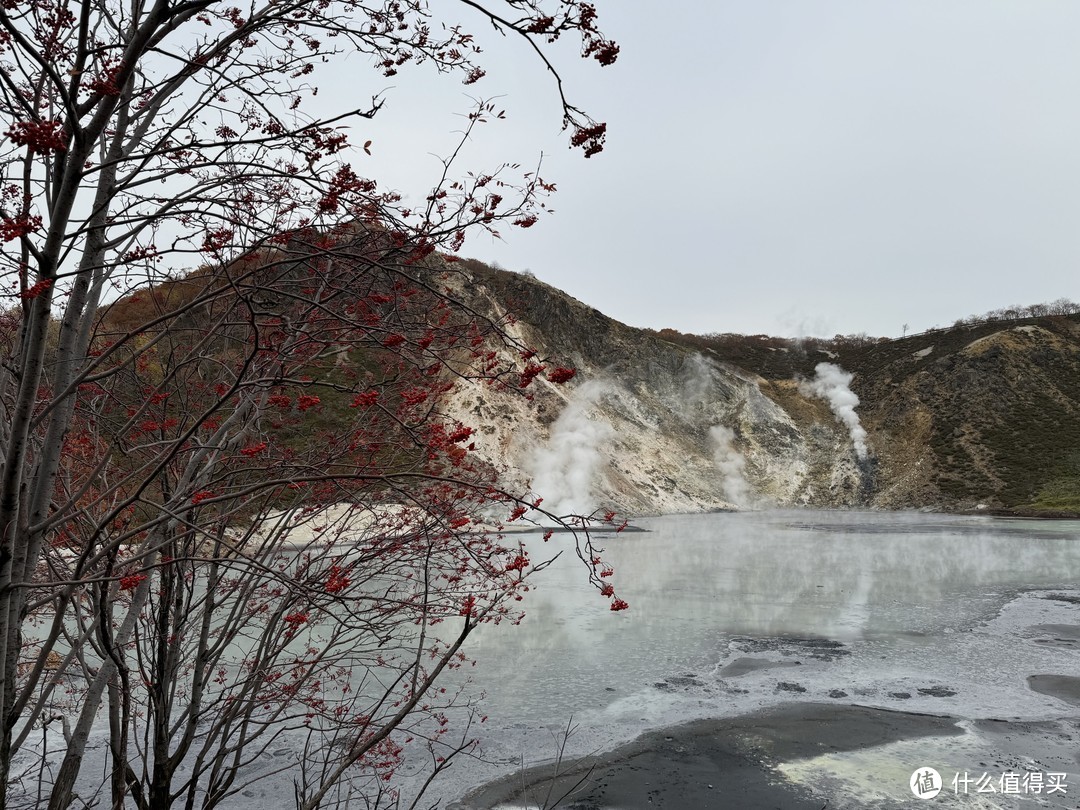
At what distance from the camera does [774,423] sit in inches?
2258

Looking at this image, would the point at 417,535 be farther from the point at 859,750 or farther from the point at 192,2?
the point at 859,750

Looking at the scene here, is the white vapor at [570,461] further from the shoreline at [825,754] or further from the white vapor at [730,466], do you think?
the shoreline at [825,754]

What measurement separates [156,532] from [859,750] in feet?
24.5

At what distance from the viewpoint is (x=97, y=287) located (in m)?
3.37

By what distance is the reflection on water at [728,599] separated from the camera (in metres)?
10.9

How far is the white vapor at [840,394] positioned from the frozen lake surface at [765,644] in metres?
34.9

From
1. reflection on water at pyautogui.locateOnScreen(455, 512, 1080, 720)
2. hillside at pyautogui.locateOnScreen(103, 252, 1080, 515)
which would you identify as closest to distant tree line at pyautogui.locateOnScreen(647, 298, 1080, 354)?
hillside at pyautogui.locateOnScreen(103, 252, 1080, 515)

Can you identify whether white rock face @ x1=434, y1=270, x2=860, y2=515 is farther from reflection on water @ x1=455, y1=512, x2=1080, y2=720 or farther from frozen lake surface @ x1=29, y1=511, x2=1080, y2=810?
frozen lake surface @ x1=29, y1=511, x2=1080, y2=810

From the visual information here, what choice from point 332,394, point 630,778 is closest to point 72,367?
point 630,778

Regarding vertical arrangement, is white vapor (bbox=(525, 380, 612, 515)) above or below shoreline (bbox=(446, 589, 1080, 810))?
above

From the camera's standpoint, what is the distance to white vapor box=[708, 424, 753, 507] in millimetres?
49906

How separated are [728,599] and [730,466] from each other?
37459mm

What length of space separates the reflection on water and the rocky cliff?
15602mm

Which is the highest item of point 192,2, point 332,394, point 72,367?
point 332,394
